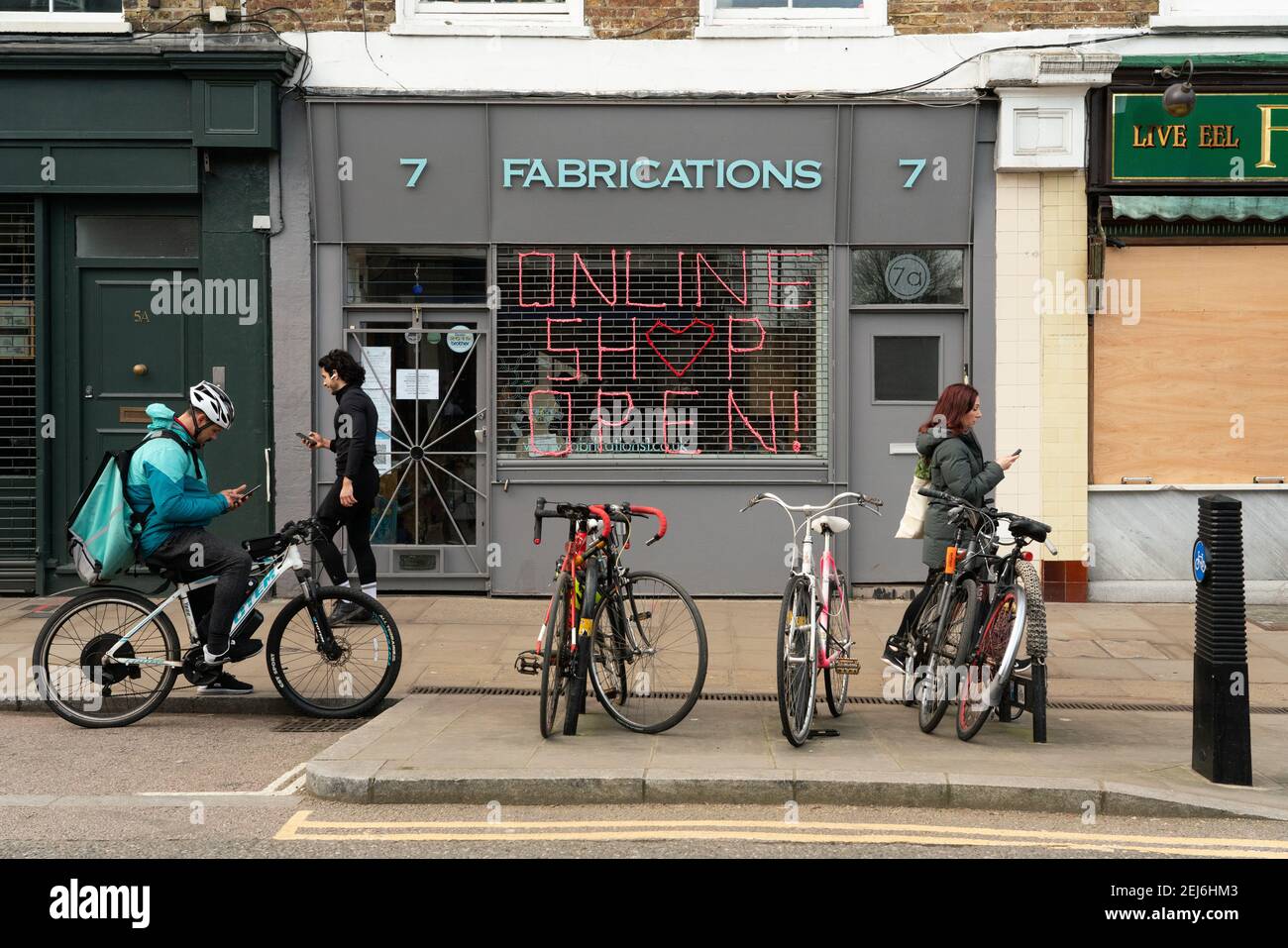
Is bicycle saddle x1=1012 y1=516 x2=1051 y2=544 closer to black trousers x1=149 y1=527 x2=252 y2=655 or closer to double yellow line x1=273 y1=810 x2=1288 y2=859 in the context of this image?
double yellow line x1=273 y1=810 x2=1288 y2=859

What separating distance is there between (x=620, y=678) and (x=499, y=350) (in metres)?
4.83

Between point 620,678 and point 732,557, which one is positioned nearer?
point 620,678

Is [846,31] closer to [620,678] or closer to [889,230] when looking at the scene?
[889,230]

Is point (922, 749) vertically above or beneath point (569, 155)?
beneath

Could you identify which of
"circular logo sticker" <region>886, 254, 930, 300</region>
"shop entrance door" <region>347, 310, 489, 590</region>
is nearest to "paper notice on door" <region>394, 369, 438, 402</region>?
"shop entrance door" <region>347, 310, 489, 590</region>

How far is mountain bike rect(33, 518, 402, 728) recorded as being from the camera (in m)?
7.16

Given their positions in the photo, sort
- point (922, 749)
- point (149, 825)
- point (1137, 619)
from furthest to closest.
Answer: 1. point (1137, 619)
2. point (922, 749)
3. point (149, 825)

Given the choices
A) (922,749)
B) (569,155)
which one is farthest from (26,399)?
(922,749)

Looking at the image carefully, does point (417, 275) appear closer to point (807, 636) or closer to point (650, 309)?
point (650, 309)

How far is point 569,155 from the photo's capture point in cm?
1100

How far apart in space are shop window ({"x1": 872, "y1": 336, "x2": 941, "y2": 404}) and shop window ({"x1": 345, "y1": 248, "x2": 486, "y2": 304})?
3.39 metres

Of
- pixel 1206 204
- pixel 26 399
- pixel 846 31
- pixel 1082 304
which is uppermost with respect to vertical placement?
pixel 846 31

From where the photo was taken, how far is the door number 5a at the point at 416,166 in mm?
10969

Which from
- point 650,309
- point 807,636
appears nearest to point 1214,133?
point 650,309
